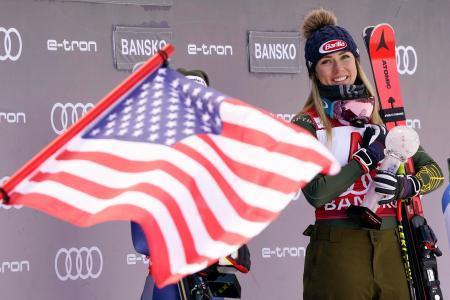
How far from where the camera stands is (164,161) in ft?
10.2

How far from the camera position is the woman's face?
4.38 meters

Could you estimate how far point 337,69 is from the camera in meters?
4.39

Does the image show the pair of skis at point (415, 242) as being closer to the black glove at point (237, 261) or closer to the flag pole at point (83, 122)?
the black glove at point (237, 261)

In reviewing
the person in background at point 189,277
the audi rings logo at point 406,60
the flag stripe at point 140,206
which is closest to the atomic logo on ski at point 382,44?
the person in background at point 189,277

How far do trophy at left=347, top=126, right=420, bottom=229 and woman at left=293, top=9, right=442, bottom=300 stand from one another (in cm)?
4

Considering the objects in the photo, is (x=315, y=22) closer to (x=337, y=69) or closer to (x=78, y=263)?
(x=337, y=69)

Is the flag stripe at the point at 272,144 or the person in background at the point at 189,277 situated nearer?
the flag stripe at the point at 272,144

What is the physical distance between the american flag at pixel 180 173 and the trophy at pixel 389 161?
1.16 meters

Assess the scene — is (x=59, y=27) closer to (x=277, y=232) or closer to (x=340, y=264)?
(x=277, y=232)

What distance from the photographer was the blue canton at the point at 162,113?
125 inches

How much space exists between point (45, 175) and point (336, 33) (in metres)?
1.77

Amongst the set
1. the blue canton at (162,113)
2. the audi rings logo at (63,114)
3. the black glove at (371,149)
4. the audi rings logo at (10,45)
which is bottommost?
the black glove at (371,149)

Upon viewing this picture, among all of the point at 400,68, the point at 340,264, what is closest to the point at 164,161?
the point at 340,264

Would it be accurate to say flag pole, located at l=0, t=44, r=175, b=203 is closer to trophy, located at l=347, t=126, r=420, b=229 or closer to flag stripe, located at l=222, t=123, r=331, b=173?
flag stripe, located at l=222, t=123, r=331, b=173
